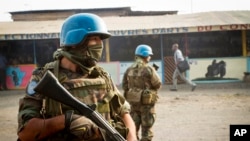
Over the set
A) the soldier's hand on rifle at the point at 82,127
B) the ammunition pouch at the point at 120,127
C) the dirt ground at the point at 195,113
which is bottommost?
the dirt ground at the point at 195,113

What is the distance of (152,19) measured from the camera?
52.6ft

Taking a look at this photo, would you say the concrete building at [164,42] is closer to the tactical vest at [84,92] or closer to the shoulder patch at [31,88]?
the tactical vest at [84,92]

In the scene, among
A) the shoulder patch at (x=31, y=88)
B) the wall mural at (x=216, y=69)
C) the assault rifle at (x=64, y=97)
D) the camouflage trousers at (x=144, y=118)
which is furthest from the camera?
the wall mural at (x=216, y=69)

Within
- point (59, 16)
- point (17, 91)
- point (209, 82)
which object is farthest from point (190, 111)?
point (59, 16)

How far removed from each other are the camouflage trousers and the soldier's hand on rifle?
10.6 feet

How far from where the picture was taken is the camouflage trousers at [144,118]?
5055mm

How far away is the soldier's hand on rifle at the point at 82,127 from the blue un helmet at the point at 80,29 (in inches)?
18.8

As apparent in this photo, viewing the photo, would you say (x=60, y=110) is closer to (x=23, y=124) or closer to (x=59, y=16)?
(x=23, y=124)

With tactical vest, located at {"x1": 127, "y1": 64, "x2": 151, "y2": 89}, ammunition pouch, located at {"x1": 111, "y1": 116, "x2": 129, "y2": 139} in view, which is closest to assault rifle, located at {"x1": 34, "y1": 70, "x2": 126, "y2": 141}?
ammunition pouch, located at {"x1": 111, "y1": 116, "x2": 129, "y2": 139}

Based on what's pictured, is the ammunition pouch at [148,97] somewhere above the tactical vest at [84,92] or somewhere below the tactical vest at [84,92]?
below

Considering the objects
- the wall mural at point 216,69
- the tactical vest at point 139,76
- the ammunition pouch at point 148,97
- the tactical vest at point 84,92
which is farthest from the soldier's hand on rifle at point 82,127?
the wall mural at point 216,69

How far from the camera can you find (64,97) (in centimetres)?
179

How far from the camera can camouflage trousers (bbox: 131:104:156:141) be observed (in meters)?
5.05

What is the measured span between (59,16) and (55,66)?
21216 millimetres
